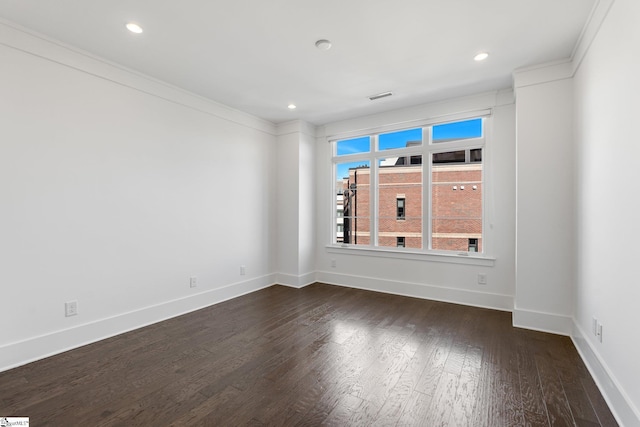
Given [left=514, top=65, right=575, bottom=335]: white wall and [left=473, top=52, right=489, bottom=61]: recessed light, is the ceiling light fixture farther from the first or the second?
[left=514, top=65, right=575, bottom=335]: white wall

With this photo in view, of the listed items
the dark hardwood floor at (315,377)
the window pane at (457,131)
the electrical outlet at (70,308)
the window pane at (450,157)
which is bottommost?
the dark hardwood floor at (315,377)

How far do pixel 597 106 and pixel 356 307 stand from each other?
10.1 feet

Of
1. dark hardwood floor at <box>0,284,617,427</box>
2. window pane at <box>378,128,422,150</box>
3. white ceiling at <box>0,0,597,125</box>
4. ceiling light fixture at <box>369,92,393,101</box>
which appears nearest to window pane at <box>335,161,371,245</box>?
window pane at <box>378,128,422,150</box>

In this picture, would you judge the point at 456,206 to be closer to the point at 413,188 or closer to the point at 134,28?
the point at 413,188

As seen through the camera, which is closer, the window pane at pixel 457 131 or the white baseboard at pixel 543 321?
the white baseboard at pixel 543 321

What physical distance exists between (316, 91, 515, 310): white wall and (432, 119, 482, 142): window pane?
204 mm

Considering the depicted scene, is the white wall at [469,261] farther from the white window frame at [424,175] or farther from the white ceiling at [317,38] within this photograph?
the white ceiling at [317,38]

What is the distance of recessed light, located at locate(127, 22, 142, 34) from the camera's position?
2.33m

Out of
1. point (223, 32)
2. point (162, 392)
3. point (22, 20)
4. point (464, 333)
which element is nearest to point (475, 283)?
point (464, 333)

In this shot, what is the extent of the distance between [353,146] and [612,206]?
3563 millimetres

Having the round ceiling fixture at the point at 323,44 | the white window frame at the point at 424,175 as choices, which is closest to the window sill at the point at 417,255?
the white window frame at the point at 424,175

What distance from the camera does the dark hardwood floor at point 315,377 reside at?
70.0 inches

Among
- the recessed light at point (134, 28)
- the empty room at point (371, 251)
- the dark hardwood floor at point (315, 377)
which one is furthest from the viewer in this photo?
the recessed light at point (134, 28)

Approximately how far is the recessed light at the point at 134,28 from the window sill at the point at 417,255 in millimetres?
3803
